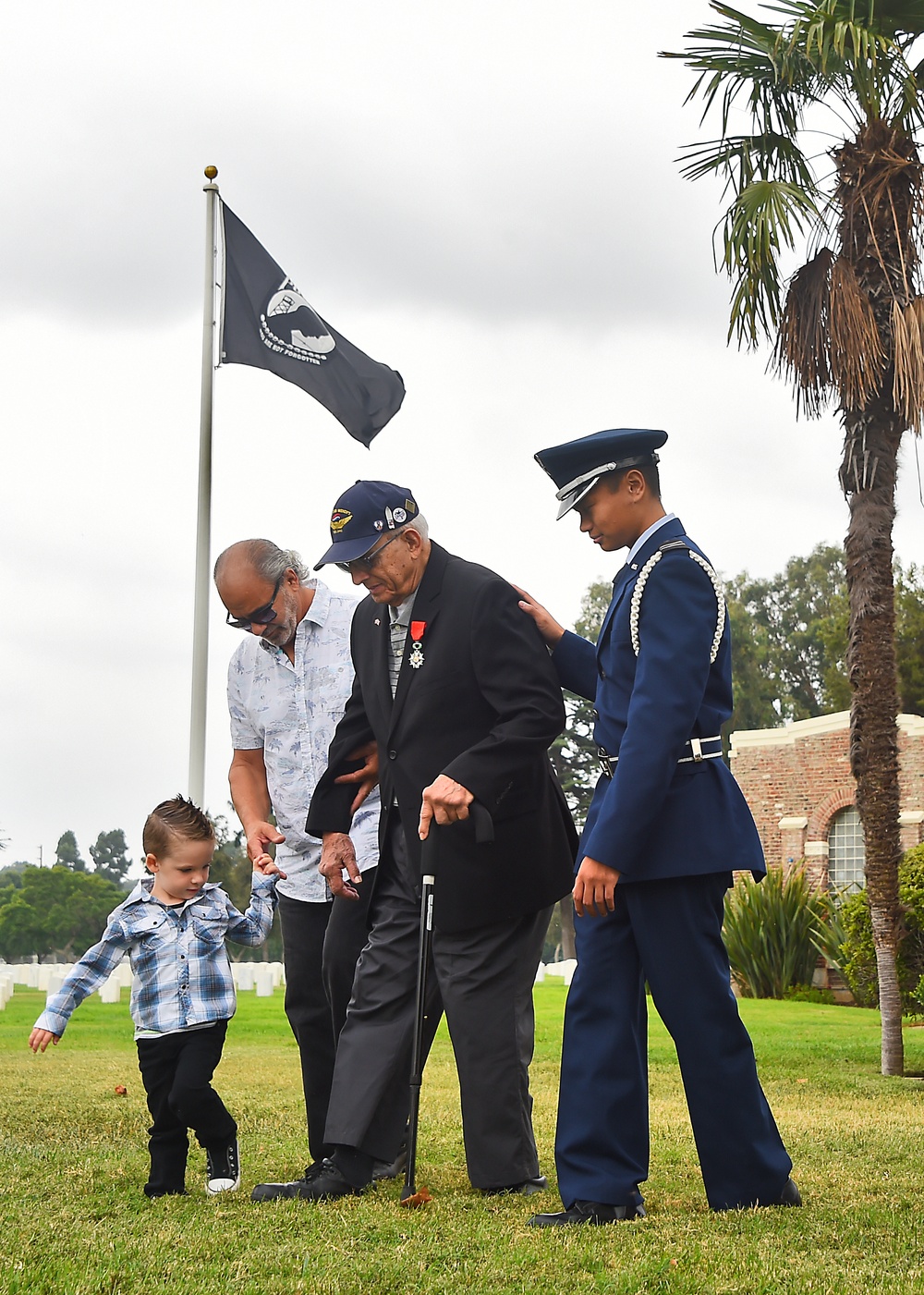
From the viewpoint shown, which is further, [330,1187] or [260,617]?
[260,617]

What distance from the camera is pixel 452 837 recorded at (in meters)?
4.66

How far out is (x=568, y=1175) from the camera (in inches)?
163

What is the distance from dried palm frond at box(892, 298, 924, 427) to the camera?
1168 centimetres

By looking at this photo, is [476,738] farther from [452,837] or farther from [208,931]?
[208,931]

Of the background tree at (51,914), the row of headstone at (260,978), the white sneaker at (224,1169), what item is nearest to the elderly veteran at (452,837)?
the white sneaker at (224,1169)

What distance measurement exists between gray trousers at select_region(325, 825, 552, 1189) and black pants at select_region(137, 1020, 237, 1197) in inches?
16.2

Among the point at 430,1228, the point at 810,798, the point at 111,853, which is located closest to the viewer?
the point at 430,1228

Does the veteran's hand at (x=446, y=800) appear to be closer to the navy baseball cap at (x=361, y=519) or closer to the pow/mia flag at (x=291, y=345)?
the navy baseball cap at (x=361, y=519)

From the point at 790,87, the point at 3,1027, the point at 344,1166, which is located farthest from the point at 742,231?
the point at 3,1027

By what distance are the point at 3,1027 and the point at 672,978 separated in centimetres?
1514

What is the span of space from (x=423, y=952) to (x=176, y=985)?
0.90 meters

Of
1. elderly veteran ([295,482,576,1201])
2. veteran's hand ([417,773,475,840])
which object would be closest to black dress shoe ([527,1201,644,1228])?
elderly veteran ([295,482,576,1201])

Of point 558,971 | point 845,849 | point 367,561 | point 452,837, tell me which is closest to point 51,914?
point 558,971

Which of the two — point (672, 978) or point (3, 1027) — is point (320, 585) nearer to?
point (672, 978)
